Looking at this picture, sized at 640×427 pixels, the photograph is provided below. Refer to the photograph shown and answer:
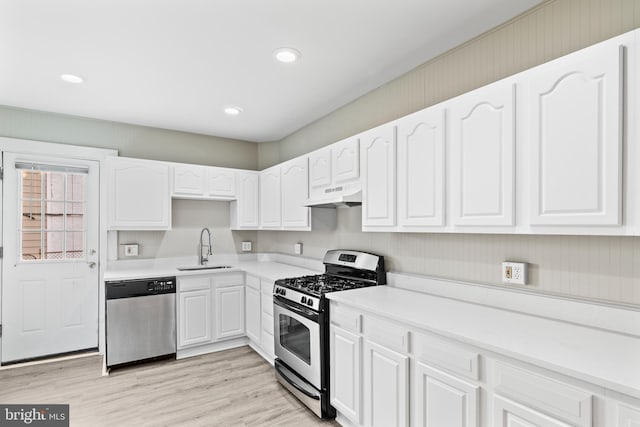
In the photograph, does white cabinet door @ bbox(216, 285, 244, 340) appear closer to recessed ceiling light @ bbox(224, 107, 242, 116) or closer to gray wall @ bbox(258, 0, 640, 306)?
gray wall @ bbox(258, 0, 640, 306)

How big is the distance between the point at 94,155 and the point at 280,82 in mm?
2347

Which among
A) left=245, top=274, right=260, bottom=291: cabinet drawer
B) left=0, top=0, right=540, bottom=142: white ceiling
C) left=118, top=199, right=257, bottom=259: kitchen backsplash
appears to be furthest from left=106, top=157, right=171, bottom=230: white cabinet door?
left=245, top=274, right=260, bottom=291: cabinet drawer

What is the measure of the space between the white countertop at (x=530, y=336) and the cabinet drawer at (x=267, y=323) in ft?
4.03

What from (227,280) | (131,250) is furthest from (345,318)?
(131,250)

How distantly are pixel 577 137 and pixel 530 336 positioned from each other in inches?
34.3

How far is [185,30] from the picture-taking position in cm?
205

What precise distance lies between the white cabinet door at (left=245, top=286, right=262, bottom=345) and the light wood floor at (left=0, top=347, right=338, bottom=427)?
243 mm

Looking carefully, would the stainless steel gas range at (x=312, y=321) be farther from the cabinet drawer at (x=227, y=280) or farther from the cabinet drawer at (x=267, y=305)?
the cabinet drawer at (x=227, y=280)

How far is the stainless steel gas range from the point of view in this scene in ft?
7.79

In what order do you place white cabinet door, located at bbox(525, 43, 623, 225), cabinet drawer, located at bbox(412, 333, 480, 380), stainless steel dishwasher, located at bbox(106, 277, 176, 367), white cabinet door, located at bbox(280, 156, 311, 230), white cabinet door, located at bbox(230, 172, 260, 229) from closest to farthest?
white cabinet door, located at bbox(525, 43, 623, 225) → cabinet drawer, located at bbox(412, 333, 480, 380) → stainless steel dishwasher, located at bbox(106, 277, 176, 367) → white cabinet door, located at bbox(280, 156, 311, 230) → white cabinet door, located at bbox(230, 172, 260, 229)

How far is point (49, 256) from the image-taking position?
3.53 meters

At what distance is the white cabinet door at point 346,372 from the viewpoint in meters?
2.12

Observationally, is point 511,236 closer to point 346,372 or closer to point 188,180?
point 346,372

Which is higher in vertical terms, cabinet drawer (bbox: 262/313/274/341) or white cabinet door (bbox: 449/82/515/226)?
white cabinet door (bbox: 449/82/515/226)
